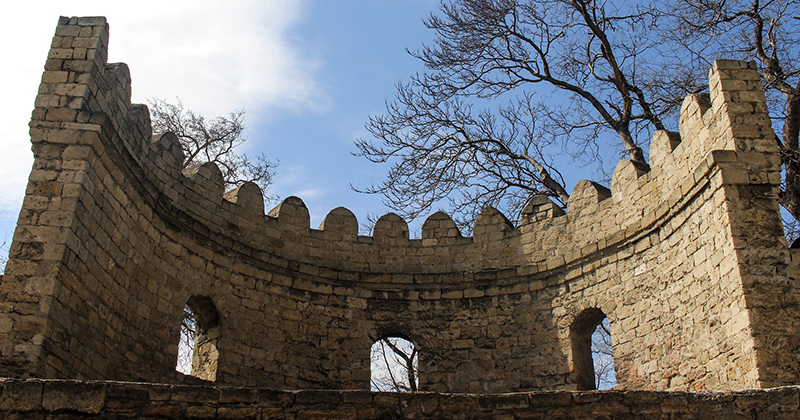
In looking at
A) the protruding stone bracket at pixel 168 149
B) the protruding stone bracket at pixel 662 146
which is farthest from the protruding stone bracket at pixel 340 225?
the protruding stone bracket at pixel 662 146

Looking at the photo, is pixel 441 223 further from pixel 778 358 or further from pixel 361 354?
pixel 778 358

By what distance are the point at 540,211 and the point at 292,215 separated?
3.64 meters

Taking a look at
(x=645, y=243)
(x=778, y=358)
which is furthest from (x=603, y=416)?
(x=645, y=243)

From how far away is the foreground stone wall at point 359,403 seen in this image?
6.32 metres

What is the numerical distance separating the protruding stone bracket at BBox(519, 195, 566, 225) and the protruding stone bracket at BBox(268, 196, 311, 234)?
3.19m

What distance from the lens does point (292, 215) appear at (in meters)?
11.6

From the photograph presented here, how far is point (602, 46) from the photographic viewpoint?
15.1 meters

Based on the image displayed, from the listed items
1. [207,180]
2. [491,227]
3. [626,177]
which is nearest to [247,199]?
[207,180]

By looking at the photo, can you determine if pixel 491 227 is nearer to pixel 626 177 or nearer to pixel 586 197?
pixel 586 197

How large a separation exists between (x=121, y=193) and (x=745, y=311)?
268 inches

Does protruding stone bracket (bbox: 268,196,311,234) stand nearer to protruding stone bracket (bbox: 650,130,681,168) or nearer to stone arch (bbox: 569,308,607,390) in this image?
stone arch (bbox: 569,308,607,390)

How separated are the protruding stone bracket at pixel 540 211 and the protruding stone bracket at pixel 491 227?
284 mm

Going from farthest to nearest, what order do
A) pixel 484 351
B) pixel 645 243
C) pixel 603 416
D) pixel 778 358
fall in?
pixel 484 351, pixel 645 243, pixel 778 358, pixel 603 416

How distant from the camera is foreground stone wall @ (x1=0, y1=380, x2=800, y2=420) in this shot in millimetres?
6316
